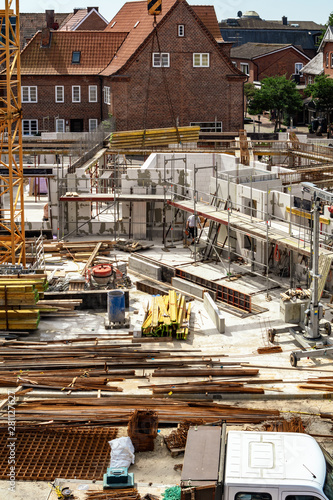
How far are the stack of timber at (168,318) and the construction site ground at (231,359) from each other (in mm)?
367

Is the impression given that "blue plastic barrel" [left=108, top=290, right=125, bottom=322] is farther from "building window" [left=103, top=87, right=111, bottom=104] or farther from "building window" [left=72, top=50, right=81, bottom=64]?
"building window" [left=72, top=50, right=81, bottom=64]

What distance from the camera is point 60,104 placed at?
6419 cm

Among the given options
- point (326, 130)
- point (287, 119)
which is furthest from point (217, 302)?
point (287, 119)

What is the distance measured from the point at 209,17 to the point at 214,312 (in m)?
44.3

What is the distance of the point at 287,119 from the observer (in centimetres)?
8075

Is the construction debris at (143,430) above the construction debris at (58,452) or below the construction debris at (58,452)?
above

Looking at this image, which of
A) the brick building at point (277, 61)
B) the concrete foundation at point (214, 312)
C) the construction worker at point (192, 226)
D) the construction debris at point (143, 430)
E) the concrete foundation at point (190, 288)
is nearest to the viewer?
the construction debris at point (143, 430)

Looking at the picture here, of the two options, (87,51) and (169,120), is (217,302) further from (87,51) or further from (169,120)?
(87,51)

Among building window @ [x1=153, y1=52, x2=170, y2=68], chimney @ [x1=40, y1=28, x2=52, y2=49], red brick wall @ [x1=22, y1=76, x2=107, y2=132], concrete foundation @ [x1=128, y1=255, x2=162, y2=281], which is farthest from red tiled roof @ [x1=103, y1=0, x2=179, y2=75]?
concrete foundation @ [x1=128, y1=255, x2=162, y2=281]

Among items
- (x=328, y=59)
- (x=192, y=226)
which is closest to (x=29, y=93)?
(x=328, y=59)

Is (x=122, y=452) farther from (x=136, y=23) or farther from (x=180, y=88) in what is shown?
(x=136, y=23)

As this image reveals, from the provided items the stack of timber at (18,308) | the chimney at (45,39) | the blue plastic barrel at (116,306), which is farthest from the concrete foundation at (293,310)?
the chimney at (45,39)

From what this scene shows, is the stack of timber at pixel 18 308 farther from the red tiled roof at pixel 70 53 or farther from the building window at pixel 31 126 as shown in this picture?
the building window at pixel 31 126

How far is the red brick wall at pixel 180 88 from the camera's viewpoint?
59344 millimetres
